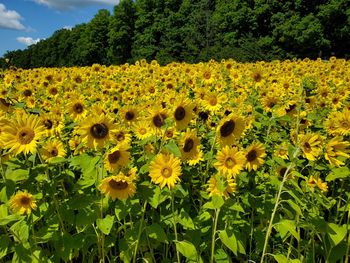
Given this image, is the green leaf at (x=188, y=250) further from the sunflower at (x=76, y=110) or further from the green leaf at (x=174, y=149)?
the sunflower at (x=76, y=110)

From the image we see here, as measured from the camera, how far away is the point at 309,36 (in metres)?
40.9

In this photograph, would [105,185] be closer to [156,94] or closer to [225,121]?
[225,121]

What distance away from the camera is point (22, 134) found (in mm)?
2771

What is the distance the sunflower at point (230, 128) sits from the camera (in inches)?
119

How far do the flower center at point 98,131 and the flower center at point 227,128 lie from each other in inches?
30.1

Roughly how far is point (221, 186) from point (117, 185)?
2.08 ft

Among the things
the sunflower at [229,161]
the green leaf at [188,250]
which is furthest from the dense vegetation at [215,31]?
the green leaf at [188,250]

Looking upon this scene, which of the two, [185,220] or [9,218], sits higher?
[9,218]

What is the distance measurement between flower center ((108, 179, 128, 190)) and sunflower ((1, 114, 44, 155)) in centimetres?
50

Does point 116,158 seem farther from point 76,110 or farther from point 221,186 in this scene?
point 76,110

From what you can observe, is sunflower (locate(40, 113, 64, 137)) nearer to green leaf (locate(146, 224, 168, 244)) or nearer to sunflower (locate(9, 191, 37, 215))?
sunflower (locate(9, 191, 37, 215))

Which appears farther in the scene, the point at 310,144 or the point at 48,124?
the point at 48,124

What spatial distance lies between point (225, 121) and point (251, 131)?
1430mm

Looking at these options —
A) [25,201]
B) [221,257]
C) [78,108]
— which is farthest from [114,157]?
[78,108]
